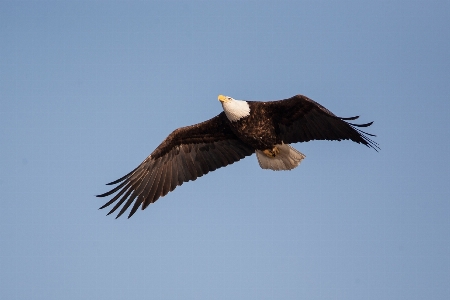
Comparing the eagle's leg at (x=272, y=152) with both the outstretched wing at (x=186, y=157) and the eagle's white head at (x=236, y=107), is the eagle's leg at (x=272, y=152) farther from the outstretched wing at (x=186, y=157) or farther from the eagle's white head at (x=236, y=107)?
the eagle's white head at (x=236, y=107)

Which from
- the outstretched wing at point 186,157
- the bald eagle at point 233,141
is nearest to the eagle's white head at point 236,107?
the bald eagle at point 233,141

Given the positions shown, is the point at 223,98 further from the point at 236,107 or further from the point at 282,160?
the point at 282,160

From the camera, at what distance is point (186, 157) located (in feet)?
41.5

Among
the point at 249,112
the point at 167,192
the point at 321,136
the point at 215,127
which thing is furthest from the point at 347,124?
the point at 167,192

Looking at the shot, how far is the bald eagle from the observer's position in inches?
448

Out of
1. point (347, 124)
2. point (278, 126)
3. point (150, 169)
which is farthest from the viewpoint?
point (150, 169)

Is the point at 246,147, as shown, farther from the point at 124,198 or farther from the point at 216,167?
the point at 124,198

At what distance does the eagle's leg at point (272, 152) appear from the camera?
12.0 metres

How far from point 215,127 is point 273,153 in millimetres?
1149

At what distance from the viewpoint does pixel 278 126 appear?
38.4ft

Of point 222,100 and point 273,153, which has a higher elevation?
point 222,100

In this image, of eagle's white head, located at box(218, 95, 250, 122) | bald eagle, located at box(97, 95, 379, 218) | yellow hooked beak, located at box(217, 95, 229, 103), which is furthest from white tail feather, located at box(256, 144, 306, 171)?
yellow hooked beak, located at box(217, 95, 229, 103)

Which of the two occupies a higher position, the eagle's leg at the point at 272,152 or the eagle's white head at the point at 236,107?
the eagle's white head at the point at 236,107

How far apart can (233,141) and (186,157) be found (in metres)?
0.91
